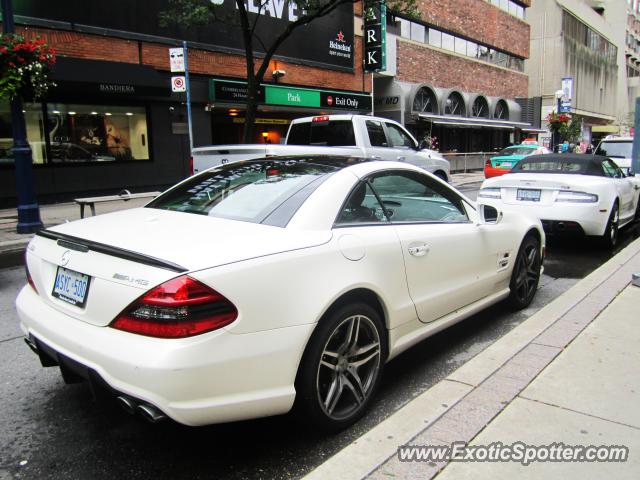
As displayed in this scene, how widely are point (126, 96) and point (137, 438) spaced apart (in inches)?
521

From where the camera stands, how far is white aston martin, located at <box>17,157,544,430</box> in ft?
7.85

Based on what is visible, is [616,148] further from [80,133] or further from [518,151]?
[80,133]

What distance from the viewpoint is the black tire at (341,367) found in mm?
2750

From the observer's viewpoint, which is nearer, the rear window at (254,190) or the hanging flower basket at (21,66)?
the rear window at (254,190)

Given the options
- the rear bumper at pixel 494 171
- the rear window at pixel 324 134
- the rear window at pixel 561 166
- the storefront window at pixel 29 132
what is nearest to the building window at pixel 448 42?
the rear bumper at pixel 494 171

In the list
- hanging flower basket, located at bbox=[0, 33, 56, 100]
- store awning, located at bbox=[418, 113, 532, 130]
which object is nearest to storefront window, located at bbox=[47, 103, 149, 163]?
hanging flower basket, located at bbox=[0, 33, 56, 100]

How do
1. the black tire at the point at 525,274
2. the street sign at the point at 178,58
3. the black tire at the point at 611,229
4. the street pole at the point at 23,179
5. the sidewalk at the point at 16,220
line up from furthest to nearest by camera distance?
1. the street sign at the point at 178,58
2. the street pole at the point at 23,179
3. the sidewalk at the point at 16,220
4. the black tire at the point at 611,229
5. the black tire at the point at 525,274

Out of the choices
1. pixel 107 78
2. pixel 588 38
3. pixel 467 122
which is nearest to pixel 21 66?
pixel 107 78

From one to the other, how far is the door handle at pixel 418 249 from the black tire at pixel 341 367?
556 mm

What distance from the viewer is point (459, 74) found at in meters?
30.5

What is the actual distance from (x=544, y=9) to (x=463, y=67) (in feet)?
71.1

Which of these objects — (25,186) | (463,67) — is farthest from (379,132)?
(463,67)

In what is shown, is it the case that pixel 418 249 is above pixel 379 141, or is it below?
below

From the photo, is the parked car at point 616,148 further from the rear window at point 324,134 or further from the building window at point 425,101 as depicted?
the building window at point 425,101
